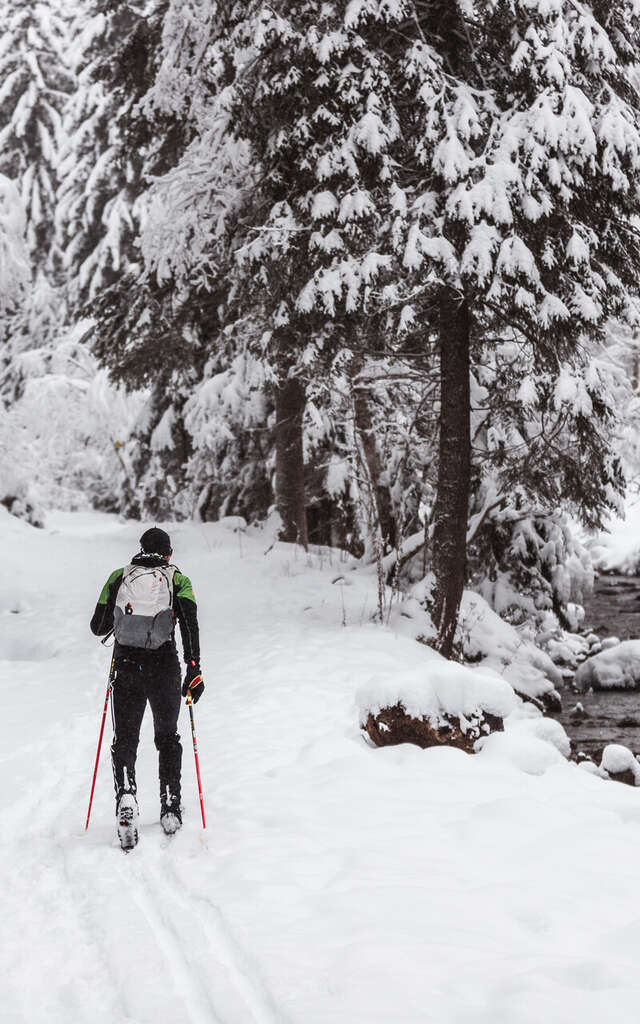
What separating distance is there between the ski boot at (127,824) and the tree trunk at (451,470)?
6.14 metres

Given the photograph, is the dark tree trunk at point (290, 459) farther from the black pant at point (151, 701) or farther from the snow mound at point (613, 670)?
the black pant at point (151, 701)

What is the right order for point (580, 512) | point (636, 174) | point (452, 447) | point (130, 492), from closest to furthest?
1. point (636, 174)
2. point (452, 447)
3. point (580, 512)
4. point (130, 492)

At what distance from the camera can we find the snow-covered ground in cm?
326

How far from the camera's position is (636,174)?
9.15 metres

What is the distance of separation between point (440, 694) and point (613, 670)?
7233mm

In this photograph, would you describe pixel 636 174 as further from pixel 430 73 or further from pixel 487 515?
pixel 487 515

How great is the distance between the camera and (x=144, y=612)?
540 cm

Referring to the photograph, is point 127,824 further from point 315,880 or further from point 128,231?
point 128,231

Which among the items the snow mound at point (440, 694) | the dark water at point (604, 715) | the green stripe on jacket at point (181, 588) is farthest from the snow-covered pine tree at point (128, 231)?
the green stripe on jacket at point (181, 588)

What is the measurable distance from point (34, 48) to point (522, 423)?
23777 millimetres

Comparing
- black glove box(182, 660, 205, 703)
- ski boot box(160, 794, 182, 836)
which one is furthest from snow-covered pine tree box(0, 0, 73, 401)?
ski boot box(160, 794, 182, 836)

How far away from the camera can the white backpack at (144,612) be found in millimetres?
5391

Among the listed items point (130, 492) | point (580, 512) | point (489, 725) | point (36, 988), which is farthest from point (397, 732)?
point (130, 492)

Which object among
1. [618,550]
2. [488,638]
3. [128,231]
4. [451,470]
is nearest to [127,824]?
[451,470]
